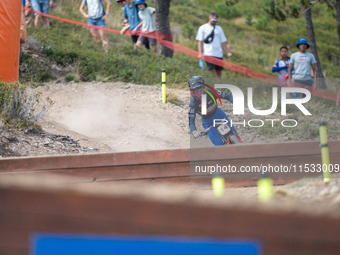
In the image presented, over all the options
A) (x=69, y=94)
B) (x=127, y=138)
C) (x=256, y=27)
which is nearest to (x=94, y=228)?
(x=127, y=138)

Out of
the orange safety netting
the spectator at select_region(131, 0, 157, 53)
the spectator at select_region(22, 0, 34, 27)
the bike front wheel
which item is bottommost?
the bike front wheel

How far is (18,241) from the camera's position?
1.00 meters

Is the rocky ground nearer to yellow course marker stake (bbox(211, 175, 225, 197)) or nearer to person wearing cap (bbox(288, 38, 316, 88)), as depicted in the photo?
yellow course marker stake (bbox(211, 175, 225, 197))

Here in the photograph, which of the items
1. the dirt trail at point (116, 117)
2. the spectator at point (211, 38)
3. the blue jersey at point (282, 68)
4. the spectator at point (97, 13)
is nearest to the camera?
the dirt trail at point (116, 117)

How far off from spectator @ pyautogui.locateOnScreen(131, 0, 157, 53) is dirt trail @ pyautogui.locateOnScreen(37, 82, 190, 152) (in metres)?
2.93

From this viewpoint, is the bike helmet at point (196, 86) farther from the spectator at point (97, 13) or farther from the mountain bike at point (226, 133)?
the spectator at point (97, 13)

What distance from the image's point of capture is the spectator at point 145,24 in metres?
12.3

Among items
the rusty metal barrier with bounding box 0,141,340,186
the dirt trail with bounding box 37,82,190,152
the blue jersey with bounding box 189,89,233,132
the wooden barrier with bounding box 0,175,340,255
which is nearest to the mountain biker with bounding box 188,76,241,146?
the blue jersey with bounding box 189,89,233,132

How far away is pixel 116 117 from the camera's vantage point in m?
8.98

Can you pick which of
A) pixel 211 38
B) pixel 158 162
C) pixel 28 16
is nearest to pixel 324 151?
pixel 158 162

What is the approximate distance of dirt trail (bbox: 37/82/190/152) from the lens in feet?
25.5

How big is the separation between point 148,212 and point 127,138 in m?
7.07

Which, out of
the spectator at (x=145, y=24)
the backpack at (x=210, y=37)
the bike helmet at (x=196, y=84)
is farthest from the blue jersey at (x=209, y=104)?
the spectator at (x=145, y=24)

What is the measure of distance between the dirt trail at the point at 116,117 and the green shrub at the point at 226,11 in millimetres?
24185
